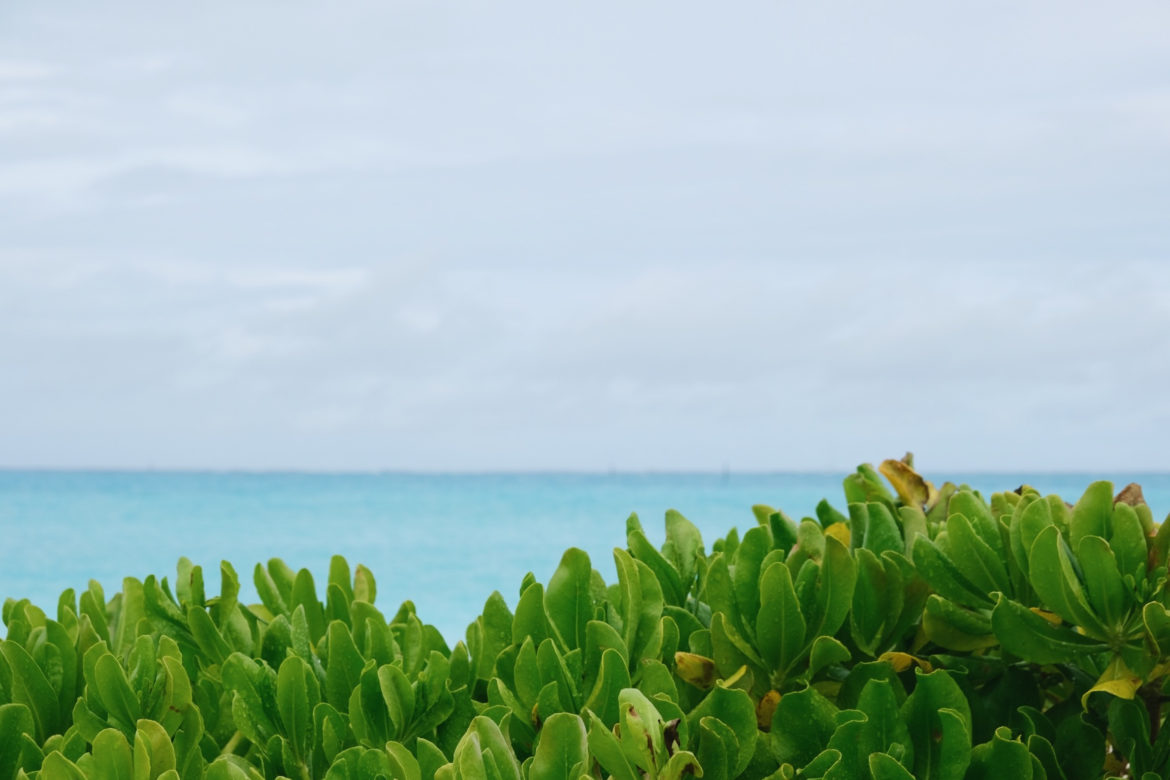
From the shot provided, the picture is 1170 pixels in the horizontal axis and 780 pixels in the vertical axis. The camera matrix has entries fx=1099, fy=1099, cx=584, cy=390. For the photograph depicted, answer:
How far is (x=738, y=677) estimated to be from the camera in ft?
4.80

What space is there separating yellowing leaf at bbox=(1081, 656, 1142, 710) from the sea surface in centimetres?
2297

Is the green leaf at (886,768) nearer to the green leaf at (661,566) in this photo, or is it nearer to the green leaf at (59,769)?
the green leaf at (661,566)

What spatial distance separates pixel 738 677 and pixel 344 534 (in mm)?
46732

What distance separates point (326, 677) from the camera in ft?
5.32

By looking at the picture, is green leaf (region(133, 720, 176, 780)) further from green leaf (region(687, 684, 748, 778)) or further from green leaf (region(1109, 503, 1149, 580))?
green leaf (region(1109, 503, 1149, 580))

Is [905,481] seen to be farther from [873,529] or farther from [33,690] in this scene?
[33,690]

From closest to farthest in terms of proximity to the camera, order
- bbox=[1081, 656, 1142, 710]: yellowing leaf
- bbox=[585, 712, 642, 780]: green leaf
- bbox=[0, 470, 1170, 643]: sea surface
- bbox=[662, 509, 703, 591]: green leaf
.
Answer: bbox=[585, 712, 642, 780]: green leaf < bbox=[1081, 656, 1142, 710]: yellowing leaf < bbox=[662, 509, 703, 591]: green leaf < bbox=[0, 470, 1170, 643]: sea surface

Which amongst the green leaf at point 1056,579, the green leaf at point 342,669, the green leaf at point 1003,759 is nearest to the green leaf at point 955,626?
the green leaf at point 1056,579

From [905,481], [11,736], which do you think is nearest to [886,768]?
[905,481]

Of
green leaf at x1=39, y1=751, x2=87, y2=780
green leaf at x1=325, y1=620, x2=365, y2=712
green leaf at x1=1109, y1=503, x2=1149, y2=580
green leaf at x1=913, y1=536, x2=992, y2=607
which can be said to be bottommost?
green leaf at x1=39, y1=751, x2=87, y2=780

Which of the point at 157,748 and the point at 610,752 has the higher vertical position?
the point at 610,752

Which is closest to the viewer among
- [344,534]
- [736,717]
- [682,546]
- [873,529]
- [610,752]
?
[610,752]

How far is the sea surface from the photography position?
111 feet

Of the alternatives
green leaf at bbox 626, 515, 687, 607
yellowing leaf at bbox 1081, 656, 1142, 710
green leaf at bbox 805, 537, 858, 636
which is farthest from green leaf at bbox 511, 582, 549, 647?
yellowing leaf at bbox 1081, 656, 1142, 710
